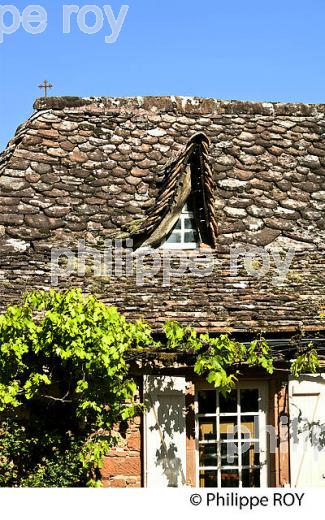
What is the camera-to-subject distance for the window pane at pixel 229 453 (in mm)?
14086

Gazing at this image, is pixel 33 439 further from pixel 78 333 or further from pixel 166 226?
pixel 166 226

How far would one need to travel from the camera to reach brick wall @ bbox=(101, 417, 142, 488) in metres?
13.6

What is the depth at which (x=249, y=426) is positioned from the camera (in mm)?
14164

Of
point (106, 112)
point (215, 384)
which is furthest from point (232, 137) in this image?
point (215, 384)

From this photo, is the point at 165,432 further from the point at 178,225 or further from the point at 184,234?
the point at 178,225

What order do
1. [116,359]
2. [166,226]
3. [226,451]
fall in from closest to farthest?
[116,359], [226,451], [166,226]

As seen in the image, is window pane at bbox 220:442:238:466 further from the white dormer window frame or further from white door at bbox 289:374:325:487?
the white dormer window frame

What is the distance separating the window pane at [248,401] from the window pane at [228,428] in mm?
191

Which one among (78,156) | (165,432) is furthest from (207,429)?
(78,156)

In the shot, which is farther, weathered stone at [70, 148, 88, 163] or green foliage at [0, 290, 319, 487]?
weathered stone at [70, 148, 88, 163]

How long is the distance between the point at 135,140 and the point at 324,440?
517 cm

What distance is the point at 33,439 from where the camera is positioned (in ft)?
44.2

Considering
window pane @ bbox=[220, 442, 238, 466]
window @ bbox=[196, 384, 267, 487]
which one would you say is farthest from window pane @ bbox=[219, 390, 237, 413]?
window pane @ bbox=[220, 442, 238, 466]

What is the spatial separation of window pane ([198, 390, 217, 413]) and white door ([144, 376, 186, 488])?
1.49ft
